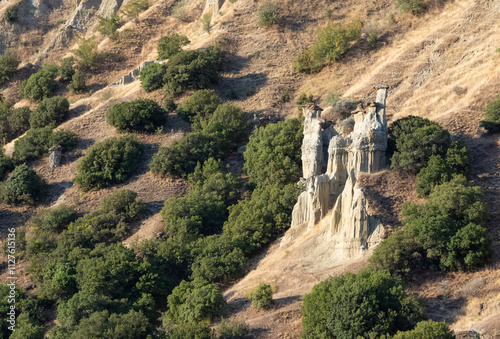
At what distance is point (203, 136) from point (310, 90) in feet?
28.0

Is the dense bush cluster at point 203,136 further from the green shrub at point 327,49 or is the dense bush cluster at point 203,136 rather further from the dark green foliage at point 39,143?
the dark green foliage at point 39,143

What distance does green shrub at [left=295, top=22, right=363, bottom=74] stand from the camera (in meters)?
53.9

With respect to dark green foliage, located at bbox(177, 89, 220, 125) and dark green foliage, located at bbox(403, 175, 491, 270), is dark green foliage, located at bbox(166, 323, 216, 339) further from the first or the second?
dark green foliage, located at bbox(177, 89, 220, 125)

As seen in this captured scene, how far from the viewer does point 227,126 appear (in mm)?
49031

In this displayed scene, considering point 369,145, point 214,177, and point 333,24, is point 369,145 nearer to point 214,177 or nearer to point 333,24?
point 214,177

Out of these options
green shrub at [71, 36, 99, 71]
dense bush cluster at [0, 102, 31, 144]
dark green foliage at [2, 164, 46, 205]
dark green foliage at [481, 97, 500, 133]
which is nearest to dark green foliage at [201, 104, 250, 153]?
dark green foliage at [2, 164, 46, 205]

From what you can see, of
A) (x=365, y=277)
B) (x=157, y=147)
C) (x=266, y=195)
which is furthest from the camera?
(x=157, y=147)

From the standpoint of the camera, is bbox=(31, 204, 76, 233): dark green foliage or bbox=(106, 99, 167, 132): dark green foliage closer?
bbox=(31, 204, 76, 233): dark green foliage

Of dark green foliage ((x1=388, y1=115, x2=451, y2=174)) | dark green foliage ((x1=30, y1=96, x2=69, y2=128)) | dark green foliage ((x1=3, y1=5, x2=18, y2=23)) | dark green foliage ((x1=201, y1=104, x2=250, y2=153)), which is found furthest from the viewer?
dark green foliage ((x1=3, y1=5, x2=18, y2=23))

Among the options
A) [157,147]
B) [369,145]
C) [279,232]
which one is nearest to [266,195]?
[279,232]

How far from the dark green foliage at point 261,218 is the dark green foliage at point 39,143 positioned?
1434cm

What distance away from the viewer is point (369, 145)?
37.4 meters

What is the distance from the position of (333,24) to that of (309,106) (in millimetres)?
15815

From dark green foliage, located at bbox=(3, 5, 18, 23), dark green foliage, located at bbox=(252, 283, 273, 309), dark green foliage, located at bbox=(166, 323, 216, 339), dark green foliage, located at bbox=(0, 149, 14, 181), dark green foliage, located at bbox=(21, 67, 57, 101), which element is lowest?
dark green foliage, located at bbox=(166, 323, 216, 339)
